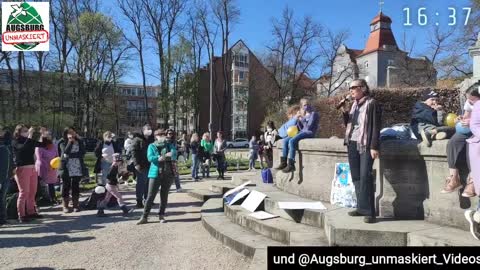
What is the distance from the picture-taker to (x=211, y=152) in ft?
58.4

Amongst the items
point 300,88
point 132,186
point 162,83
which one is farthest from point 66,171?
point 300,88

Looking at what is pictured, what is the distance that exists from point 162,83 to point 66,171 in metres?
40.4

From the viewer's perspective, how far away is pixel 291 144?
7.38 m

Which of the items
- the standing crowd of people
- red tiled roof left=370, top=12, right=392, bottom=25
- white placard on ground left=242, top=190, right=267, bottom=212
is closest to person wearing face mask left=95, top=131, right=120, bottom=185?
the standing crowd of people

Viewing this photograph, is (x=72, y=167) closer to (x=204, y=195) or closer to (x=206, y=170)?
(x=204, y=195)

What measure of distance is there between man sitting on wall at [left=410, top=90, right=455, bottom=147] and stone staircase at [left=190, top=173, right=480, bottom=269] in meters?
1.08

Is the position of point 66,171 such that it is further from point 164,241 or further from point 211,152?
point 211,152

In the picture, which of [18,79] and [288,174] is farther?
[18,79]

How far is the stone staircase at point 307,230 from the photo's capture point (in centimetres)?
452

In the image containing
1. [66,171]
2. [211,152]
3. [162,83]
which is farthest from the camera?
[162,83]

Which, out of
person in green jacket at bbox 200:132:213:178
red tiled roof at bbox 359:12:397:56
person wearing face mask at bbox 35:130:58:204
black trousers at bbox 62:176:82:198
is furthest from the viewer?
red tiled roof at bbox 359:12:397:56

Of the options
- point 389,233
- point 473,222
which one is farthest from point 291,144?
point 473,222

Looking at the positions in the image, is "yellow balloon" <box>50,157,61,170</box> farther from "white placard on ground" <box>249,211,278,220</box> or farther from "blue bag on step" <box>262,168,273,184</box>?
"white placard on ground" <box>249,211,278,220</box>

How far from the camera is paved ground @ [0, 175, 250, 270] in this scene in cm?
562
